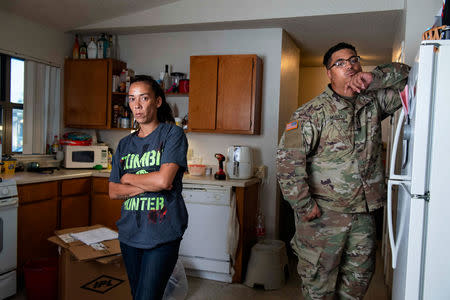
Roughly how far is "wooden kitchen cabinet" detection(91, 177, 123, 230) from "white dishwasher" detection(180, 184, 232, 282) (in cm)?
83

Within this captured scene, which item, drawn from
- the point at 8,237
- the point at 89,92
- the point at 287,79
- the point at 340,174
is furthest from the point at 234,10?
the point at 8,237

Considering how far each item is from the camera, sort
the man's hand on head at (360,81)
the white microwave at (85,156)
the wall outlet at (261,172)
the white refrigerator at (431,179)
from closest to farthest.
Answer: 1. the white refrigerator at (431,179)
2. the man's hand on head at (360,81)
3. the wall outlet at (261,172)
4. the white microwave at (85,156)

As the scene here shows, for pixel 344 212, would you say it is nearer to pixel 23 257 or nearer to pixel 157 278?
pixel 157 278

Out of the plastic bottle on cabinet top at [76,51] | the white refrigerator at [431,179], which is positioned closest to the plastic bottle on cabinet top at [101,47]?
the plastic bottle on cabinet top at [76,51]

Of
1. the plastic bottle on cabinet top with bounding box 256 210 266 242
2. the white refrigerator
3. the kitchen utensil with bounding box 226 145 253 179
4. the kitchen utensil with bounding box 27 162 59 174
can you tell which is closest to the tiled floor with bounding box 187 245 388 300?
the plastic bottle on cabinet top with bounding box 256 210 266 242

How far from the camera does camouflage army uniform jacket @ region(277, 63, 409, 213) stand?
6.22 feet

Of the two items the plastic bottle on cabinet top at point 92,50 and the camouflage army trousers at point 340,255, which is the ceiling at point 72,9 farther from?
the camouflage army trousers at point 340,255

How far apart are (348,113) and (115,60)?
3.10 meters

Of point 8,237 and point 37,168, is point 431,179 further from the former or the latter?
point 37,168

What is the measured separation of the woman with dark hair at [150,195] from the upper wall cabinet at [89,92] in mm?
2611

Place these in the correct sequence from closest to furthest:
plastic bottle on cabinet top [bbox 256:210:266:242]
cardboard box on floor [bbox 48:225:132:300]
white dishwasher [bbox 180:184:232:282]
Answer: cardboard box on floor [bbox 48:225:132:300]
white dishwasher [bbox 180:184:232:282]
plastic bottle on cabinet top [bbox 256:210:266:242]

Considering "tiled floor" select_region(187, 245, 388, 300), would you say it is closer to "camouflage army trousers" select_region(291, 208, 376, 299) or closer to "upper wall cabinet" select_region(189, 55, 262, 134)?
"camouflage army trousers" select_region(291, 208, 376, 299)

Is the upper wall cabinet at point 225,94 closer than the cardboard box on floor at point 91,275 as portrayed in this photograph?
No

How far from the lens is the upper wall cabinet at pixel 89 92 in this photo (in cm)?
427
